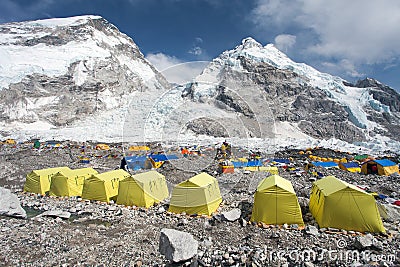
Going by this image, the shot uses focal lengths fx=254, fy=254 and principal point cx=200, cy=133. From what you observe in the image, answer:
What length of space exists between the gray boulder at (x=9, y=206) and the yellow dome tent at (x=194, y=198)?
5671 mm

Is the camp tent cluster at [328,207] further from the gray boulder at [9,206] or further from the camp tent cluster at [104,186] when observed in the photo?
the gray boulder at [9,206]

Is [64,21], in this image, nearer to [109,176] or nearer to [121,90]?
[121,90]

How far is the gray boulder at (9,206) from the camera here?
9.52 m

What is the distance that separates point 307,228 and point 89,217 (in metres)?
7.71

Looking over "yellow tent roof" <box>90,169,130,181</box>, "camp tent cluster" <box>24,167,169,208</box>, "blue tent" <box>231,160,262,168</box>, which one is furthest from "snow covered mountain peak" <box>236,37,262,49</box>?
"camp tent cluster" <box>24,167,169,208</box>

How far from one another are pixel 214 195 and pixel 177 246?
4.47 m

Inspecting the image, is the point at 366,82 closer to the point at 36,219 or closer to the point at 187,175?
the point at 187,175

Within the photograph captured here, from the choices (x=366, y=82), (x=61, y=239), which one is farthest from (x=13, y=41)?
(x=366, y=82)

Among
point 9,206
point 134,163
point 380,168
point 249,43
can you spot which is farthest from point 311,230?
point 249,43

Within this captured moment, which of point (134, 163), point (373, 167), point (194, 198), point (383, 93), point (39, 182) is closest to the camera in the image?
point (194, 198)

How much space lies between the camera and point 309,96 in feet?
302

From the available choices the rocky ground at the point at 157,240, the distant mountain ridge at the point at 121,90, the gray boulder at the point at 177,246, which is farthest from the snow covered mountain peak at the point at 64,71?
the gray boulder at the point at 177,246

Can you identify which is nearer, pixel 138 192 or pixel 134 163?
pixel 138 192

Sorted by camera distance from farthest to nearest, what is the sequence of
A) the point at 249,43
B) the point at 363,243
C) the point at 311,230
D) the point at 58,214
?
1. the point at 249,43
2. the point at 58,214
3. the point at 311,230
4. the point at 363,243
